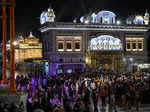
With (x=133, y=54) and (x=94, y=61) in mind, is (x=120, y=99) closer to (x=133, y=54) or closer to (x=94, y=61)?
(x=94, y=61)

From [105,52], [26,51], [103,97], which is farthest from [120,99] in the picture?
[26,51]

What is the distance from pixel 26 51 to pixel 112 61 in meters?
17.7

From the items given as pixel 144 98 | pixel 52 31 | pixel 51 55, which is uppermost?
pixel 52 31

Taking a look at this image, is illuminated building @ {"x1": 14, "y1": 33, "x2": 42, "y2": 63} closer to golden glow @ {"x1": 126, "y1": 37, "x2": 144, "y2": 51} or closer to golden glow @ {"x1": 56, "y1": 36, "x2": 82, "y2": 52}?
golden glow @ {"x1": 56, "y1": 36, "x2": 82, "y2": 52}

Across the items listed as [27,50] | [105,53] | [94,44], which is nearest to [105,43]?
[105,53]

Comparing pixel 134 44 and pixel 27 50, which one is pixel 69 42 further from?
pixel 27 50

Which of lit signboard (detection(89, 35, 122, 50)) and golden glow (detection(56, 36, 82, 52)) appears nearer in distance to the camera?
golden glow (detection(56, 36, 82, 52))

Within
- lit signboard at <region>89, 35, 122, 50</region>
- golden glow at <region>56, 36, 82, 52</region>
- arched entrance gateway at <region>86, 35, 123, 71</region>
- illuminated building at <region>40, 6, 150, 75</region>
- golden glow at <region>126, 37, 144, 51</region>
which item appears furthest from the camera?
golden glow at <region>126, 37, 144, 51</region>

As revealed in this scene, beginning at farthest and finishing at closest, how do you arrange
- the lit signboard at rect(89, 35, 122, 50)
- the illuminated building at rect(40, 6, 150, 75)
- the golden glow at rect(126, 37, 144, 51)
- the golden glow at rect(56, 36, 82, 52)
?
the golden glow at rect(126, 37, 144, 51), the lit signboard at rect(89, 35, 122, 50), the golden glow at rect(56, 36, 82, 52), the illuminated building at rect(40, 6, 150, 75)

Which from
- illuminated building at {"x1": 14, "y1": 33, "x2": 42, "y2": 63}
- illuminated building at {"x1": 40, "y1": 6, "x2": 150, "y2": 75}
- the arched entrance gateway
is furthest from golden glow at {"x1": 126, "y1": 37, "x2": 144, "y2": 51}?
illuminated building at {"x1": 14, "y1": 33, "x2": 42, "y2": 63}

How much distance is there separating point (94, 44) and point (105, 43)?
6.03 feet

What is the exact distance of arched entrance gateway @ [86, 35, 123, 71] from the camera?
140 feet

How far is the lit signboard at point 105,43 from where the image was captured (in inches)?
1686

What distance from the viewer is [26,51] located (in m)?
51.8
